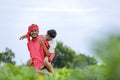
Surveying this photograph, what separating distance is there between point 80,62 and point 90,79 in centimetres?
11

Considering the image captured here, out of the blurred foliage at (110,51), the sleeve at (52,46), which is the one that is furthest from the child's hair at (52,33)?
the blurred foliage at (110,51)

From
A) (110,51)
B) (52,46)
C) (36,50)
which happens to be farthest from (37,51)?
(110,51)

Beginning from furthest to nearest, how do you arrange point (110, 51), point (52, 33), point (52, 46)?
point (52, 33) → point (52, 46) → point (110, 51)

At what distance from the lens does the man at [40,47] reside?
30.0 feet

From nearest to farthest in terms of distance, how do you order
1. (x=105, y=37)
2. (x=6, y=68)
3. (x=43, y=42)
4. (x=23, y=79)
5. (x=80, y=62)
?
(x=105, y=37), (x=80, y=62), (x=23, y=79), (x=6, y=68), (x=43, y=42)

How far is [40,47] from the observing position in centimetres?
931

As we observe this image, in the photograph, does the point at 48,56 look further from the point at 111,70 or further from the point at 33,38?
the point at 111,70

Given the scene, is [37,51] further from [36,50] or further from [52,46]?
[52,46]

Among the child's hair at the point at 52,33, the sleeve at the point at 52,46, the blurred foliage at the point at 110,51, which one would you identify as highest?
the child's hair at the point at 52,33

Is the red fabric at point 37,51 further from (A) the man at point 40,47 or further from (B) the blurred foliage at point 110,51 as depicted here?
(B) the blurred foliage at point 110,51

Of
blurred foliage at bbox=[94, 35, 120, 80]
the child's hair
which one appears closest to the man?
the child's hair

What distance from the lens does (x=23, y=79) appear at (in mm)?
1377

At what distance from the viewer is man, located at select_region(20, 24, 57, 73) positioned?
915cm

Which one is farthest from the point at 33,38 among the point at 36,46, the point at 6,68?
the point at 6,68
